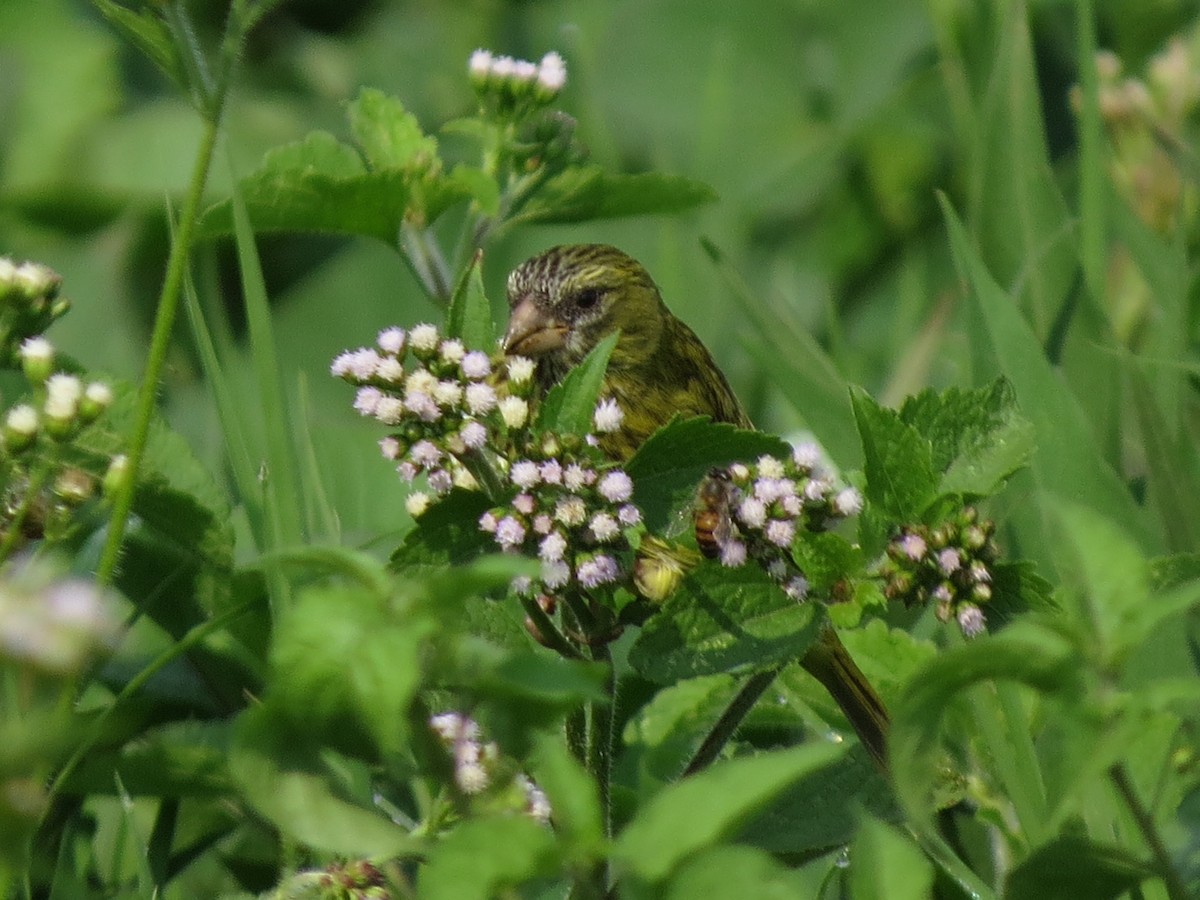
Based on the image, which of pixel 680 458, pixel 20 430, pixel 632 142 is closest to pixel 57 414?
pixel 20 430

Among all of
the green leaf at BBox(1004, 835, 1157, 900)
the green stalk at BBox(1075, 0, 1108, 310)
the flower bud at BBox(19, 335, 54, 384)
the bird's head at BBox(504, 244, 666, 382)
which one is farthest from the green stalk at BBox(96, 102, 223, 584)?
the green stalk at BBox(1075, 0, 1108, 310)

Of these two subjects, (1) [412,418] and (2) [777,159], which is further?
(2) [777,159]

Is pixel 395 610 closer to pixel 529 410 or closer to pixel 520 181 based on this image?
pixel 529 410

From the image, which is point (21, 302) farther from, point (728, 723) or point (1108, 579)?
point (1108, 579)

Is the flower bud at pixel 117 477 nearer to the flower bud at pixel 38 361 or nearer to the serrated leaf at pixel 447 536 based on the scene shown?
the flower bud at pixel 38 361

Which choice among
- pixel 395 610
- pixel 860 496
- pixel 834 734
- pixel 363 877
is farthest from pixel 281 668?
pixel 834 734
